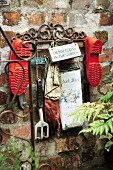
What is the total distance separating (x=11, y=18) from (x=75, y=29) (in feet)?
1.53

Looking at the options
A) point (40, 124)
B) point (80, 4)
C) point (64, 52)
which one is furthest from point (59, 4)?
point (40, 124)

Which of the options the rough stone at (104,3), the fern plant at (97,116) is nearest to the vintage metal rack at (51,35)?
the rough stone at (104,3)

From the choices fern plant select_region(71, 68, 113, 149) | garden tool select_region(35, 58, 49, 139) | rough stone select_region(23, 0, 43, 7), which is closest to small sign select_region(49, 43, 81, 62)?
garden tool select_region(35, 58, 49, 139)

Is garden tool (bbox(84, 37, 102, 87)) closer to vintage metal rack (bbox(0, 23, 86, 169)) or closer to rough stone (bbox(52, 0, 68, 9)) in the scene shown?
vintage metal rack (bbox(0, 23, 86, 169))

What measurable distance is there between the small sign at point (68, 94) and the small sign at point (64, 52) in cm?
12

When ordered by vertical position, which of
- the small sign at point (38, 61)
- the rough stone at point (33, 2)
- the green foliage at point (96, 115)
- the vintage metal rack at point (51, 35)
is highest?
the rough stone at point (33, 2)

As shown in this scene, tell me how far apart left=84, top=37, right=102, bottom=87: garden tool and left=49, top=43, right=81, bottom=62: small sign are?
0.25ft

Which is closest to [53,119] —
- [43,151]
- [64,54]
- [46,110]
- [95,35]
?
[46,110]

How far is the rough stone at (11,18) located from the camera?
2.16 m

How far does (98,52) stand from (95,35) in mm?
179

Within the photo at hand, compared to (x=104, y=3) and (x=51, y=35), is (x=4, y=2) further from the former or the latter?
(x=104, y=3)

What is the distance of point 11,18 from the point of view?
218 centimetres

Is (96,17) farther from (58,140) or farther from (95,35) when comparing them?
(58,140)

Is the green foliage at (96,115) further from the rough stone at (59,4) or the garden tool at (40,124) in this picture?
the rough stone at (59,4)
